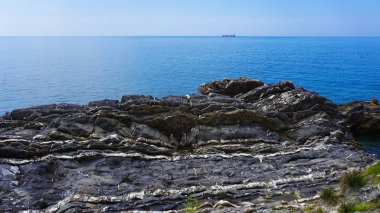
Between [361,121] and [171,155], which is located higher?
[171,155]

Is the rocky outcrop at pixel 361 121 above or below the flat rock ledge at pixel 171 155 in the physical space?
below

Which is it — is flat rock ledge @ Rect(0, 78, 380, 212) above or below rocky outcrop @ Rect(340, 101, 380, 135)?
above

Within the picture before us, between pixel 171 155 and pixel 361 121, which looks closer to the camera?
pixel 171 155

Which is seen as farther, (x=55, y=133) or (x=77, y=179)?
(x=55, y=133)

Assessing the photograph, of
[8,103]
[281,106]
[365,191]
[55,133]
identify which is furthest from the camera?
[8,103]

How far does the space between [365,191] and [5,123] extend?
113ft

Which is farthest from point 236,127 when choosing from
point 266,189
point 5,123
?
point 5,123

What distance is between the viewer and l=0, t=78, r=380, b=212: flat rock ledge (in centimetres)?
2480

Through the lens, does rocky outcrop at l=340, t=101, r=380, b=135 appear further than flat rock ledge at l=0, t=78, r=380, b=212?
Yes

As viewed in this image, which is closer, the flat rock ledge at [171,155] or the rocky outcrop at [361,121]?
the flat rock ledge at [171,155]

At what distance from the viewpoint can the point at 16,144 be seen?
31.8 metres

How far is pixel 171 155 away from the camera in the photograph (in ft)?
111

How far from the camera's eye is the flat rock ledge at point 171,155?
2480 cm

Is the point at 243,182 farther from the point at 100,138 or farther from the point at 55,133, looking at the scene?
the point at 55,133
